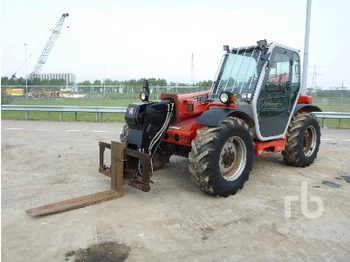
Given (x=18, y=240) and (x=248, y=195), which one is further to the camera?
(x=248, y=195)

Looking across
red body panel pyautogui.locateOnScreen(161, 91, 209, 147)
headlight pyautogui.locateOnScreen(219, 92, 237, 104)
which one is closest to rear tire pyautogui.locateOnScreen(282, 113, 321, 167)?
red body panel pyautogui.locateOnScreen(161, 91, 209, 147)

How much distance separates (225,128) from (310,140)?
3301mm

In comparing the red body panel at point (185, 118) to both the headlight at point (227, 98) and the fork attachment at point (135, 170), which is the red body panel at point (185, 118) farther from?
the fork attachment at point (135, 170)

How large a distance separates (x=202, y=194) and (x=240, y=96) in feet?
6.20

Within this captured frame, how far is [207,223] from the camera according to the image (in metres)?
4.14

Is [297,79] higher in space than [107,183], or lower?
higher

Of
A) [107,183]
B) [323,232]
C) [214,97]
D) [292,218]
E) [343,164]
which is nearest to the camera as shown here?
[323,232]

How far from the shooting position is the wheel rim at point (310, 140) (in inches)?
280

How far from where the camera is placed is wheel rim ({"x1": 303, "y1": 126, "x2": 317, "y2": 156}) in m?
7.12

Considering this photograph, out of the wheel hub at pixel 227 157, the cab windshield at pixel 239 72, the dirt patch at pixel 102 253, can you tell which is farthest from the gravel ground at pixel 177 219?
the cab windshield at pixel 239 72

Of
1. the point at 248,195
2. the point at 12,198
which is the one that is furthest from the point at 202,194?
the point at 12,198

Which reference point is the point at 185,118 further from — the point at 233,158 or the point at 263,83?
the point at 263,83

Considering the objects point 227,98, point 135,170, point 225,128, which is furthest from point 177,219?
point 227,98

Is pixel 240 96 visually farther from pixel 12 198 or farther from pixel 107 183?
pixel 12 198
